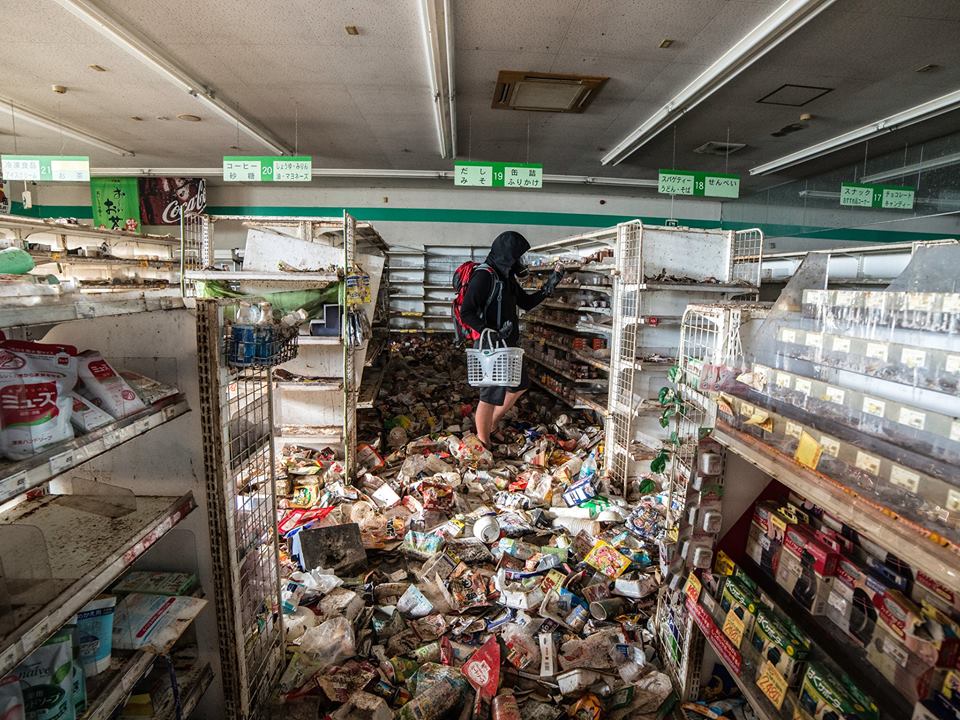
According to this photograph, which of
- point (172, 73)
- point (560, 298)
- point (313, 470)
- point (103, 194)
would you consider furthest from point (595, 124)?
point (103, 194)

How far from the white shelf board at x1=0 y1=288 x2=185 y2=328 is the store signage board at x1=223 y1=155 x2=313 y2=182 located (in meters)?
4.63

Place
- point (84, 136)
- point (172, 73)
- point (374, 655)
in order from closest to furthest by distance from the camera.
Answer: point (374, 655), point (172, 73), point (84, 136)

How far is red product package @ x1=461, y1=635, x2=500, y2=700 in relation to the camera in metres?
2.09

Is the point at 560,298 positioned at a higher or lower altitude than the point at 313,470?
higher

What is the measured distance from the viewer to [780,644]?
1.69 m

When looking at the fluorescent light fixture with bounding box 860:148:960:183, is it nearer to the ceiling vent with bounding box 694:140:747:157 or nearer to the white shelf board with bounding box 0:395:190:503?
the ceiling vent with bounding box 694:140:747:157

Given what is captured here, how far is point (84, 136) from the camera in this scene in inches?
314

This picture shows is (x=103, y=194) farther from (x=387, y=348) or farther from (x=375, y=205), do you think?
(x=387, y=348)

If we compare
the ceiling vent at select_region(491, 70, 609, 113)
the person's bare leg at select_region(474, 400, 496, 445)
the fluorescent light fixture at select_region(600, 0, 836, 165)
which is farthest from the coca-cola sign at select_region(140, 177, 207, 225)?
the person's bare leg at select_region(474, 400, 496, 445)

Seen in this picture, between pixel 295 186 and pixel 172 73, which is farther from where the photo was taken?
pixel 295 186

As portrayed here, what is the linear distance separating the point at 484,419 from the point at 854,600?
3.37 m

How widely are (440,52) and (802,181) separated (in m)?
8.17

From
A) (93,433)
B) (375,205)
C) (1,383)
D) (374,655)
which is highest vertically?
(375,205)

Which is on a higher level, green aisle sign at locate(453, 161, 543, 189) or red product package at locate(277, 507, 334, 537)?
green aisle sign at locate(453, 161, 543, 189)
